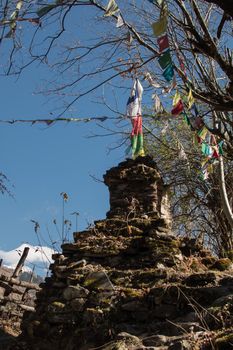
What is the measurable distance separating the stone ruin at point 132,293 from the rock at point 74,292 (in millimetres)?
15

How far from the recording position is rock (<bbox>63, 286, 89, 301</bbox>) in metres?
6.71

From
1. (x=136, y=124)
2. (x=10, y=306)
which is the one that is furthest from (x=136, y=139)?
(x=10, y=306)

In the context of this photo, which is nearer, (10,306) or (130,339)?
(130,339)

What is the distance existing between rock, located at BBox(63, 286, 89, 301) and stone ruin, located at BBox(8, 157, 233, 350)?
0.01 m

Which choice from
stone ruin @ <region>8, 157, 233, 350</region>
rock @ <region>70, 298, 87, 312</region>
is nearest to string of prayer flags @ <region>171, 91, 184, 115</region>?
stone ruin @ <region>8, 157, 233, 350</region>

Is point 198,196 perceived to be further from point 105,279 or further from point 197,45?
point 197,45

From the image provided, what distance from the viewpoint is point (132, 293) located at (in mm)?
6312

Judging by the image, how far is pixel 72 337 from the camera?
6164mm

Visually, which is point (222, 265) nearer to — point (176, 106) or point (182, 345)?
point (176, 106)

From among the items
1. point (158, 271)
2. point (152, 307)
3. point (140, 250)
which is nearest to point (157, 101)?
point (140, 250)

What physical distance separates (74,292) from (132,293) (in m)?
1.00

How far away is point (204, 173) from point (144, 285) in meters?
4.70

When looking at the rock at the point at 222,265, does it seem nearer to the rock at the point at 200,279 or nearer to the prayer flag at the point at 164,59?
the rock at the point at 200,279

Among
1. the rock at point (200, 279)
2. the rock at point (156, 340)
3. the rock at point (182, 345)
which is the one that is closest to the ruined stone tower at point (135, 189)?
the rock at point (200, 279)
